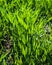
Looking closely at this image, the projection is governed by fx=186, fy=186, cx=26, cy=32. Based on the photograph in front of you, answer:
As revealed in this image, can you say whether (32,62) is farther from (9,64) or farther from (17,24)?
(17,24)

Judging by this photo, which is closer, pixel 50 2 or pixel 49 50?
pixel 49 50

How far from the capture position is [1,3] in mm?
1762

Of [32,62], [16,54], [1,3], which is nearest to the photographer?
[32,62]

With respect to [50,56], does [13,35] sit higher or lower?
higher

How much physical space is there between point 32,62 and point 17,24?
1.09 feet

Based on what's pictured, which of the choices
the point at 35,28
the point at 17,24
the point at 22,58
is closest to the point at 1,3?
the point at 17,24

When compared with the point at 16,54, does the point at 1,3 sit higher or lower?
higher

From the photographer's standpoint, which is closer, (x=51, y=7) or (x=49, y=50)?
(x=49, y=50)

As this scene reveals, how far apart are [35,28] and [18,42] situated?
17 cm

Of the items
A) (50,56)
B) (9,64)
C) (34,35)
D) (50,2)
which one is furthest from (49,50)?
(50,2)

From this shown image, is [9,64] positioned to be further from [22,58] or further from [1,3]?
[1,3]

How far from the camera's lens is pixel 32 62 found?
4.30ft

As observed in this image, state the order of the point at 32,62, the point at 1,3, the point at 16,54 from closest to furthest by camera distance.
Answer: the point at 32,62, the point at 16,54, the point at 1,3

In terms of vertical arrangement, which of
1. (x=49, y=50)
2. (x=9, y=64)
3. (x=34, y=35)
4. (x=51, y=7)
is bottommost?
(x=9, y=64)
